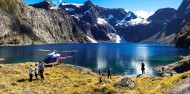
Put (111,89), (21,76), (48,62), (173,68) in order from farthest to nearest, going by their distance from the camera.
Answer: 1. (173,68)
2. (48,62)
3. (21,76)
4. (111,89)

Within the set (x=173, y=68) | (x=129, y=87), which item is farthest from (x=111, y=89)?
(x=173, y=68)

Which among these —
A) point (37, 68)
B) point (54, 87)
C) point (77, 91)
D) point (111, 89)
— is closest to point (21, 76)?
point (37, 68)

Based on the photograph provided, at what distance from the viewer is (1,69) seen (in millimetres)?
48469

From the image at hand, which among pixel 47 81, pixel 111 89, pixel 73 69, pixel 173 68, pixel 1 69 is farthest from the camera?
pixel 173 68

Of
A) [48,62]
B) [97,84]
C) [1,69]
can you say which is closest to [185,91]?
[97,84]

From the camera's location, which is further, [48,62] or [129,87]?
[48,62]

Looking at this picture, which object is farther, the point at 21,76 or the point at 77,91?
the point at 21,76

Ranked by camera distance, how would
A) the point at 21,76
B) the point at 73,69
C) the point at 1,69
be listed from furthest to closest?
the point at 73,69, the point at 1,69, the point at 21,76

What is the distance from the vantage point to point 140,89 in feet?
109

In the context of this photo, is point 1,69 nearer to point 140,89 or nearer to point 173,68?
point 140,89

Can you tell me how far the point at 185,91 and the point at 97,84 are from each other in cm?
1327

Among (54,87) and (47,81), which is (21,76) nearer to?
(47,81)

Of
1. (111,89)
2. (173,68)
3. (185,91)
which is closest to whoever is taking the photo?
(185,91)

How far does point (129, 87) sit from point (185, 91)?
9.74 m
